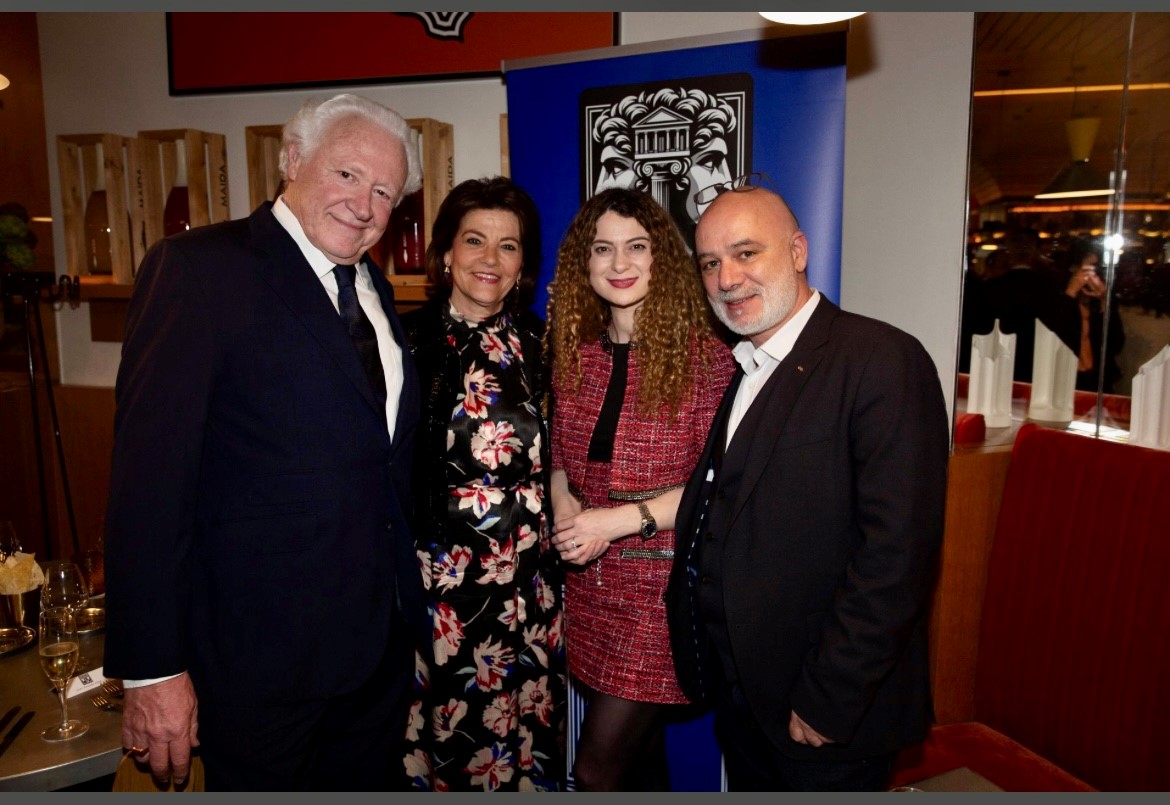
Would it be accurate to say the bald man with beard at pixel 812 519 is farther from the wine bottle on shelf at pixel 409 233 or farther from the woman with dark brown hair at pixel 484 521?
the wine bottle on shelf at pixel 409 233

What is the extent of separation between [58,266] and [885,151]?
400 cm

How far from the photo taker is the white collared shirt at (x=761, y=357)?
160 centimetres

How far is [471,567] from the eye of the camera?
2.07 m

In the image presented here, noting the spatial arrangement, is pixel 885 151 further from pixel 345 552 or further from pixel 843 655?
pixel 345 552

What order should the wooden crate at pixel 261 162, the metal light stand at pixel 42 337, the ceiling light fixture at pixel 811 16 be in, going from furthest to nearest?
the metal light stand at pixel 42 337 < the wooden crate at pixel 261 162 < the ceiling light fixture at pixel 811 16

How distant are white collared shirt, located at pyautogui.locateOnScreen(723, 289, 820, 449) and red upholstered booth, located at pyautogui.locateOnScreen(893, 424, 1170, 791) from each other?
2.92ft

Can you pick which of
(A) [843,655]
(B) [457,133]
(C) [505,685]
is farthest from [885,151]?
(C) [505,685]

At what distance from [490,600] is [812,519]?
99 cm

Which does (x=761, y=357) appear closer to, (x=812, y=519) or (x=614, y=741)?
(x=812, y=519)

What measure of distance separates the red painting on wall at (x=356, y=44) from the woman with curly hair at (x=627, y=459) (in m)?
1.34

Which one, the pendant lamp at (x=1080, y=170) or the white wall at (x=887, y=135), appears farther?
the white wall at (x=887, y=135)

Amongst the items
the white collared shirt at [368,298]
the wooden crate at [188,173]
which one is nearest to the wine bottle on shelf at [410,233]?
the wooden crate at [188,173]

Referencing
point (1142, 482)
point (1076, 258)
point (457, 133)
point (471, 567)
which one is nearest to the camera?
point (1142, 482)

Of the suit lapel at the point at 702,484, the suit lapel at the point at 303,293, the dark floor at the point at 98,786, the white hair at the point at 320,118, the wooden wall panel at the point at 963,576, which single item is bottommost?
the dark floor at the point at 98,786
